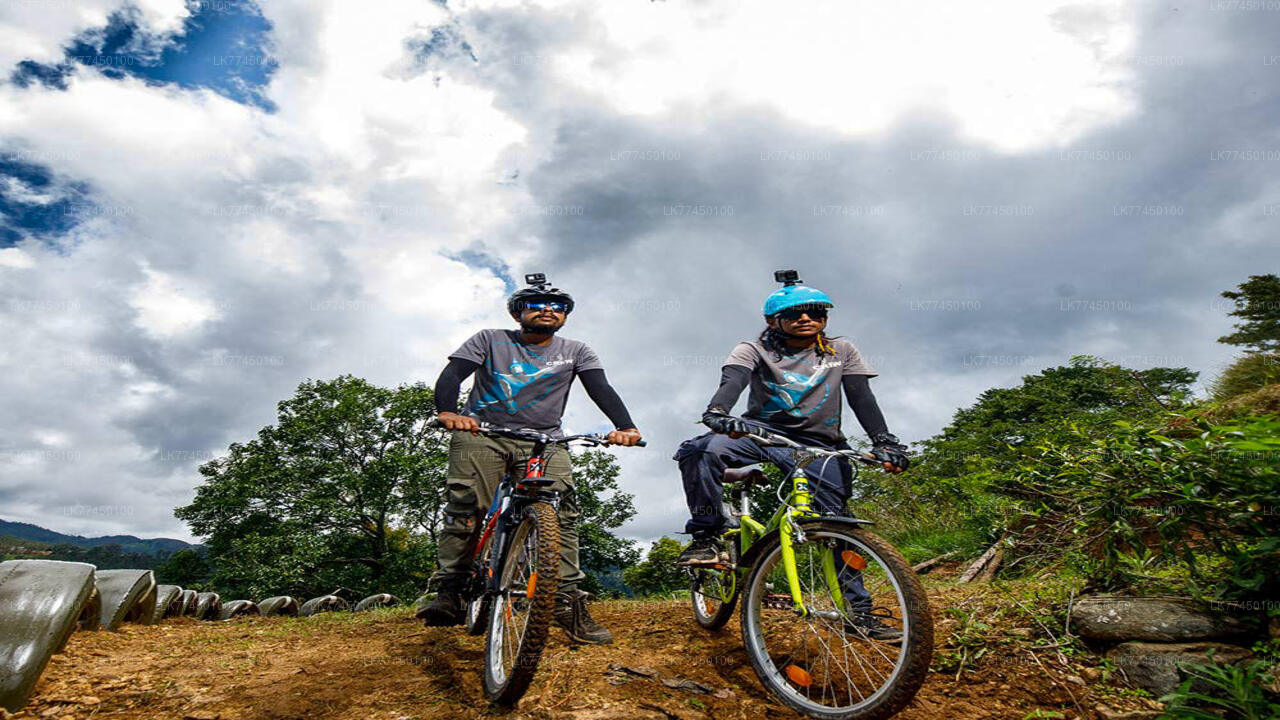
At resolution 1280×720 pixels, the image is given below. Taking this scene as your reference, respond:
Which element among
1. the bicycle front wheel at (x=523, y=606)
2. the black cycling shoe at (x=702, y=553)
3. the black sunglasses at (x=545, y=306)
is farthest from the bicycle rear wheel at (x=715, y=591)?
the black sunglasses at (x=545, y=306)

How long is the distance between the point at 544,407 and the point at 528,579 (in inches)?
62.1

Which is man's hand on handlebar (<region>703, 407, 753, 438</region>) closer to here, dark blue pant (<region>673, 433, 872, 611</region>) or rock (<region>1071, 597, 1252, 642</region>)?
dark blue pant (<region>673, 433, 872, 611</region>)

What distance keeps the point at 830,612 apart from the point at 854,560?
27 cm

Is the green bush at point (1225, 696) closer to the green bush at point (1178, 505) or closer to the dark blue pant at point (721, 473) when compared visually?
the green bush at point (1178, 505)

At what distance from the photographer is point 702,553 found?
397 centimetres

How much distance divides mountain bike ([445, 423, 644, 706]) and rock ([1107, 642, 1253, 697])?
2.67 metres

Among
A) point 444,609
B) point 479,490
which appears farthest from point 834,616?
point 444,609

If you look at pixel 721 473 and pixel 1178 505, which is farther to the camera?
pixel 721 473

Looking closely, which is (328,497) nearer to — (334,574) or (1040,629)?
(334,574)

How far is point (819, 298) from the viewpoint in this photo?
433 centimetres

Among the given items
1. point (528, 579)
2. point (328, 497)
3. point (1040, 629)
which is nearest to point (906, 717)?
point (1040, 629)

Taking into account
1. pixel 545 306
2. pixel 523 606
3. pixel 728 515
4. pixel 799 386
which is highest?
pixel 545 306

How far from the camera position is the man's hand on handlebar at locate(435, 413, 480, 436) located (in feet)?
12.3

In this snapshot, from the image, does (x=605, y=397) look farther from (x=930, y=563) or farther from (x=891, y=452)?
(x=930, y=563)
